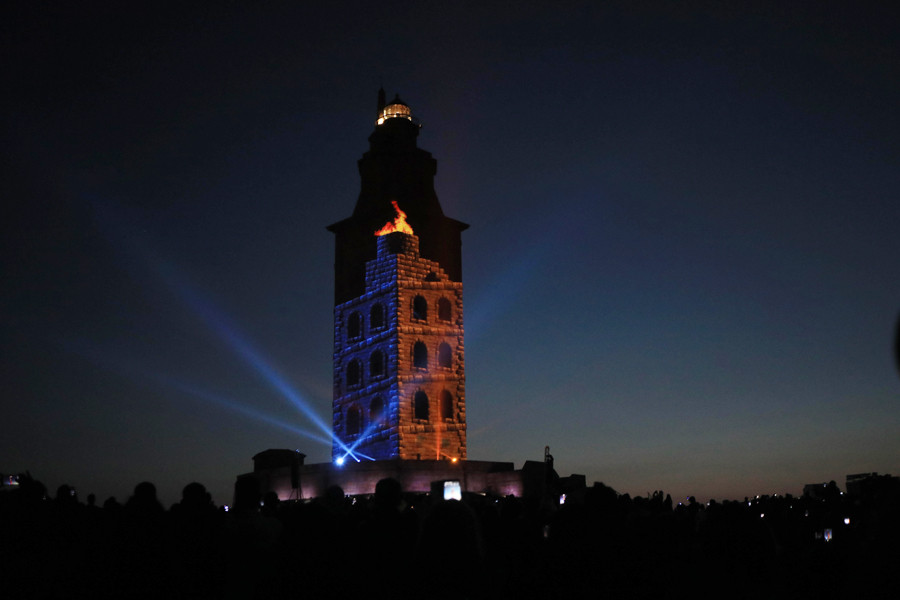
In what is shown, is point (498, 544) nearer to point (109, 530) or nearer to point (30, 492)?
point (109, 530)

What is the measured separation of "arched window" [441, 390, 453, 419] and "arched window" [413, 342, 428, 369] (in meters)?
1.93

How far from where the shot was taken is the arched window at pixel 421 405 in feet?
164

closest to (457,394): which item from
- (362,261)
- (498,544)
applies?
(362,261)

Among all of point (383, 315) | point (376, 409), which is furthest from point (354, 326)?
point (376, 409)

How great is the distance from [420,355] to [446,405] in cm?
316

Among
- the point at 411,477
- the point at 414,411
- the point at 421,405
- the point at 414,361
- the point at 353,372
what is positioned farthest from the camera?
the point at 353,372

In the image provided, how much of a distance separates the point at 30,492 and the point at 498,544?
5.07 meters

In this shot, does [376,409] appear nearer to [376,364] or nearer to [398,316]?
[376,364]

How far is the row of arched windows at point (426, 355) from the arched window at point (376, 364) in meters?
1.87

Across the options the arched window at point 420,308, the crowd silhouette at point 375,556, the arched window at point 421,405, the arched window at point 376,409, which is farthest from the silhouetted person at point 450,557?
the arched window at point 420,308

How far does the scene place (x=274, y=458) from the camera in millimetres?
51438

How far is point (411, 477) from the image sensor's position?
42.1 metres

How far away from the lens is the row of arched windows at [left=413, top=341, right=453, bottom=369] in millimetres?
50781

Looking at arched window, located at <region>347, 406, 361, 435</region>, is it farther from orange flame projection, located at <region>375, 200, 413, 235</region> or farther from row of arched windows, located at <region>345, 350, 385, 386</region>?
orange flame projection, located at <region>375, 200, 413, 235</region>
